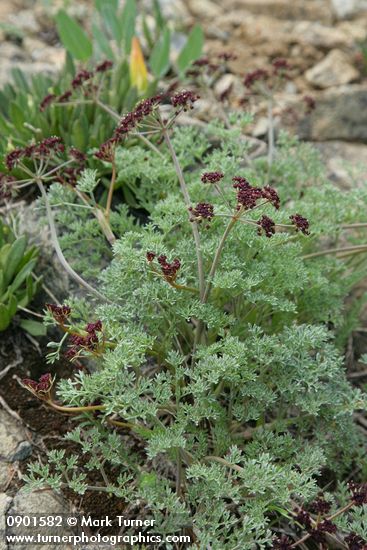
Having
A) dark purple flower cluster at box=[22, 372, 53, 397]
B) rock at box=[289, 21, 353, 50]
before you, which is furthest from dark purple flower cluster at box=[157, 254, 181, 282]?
rock at box=[289, 21, 353, 50]

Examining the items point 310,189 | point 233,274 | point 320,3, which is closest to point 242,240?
point 233,274

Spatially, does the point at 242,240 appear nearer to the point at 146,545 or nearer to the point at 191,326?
the point at 191,326

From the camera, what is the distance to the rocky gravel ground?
5242mm

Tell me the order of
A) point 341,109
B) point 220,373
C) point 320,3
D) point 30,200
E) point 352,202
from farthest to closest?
1. point 320,3
2. point 341,109
3. point 30,200
4. point 352,202
5. point 220,373

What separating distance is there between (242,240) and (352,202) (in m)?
0.91

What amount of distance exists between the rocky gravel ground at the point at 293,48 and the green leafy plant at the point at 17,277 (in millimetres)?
1919

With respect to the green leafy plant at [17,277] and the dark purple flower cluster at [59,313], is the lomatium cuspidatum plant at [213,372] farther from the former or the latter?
the green leafy plant at [17,277]

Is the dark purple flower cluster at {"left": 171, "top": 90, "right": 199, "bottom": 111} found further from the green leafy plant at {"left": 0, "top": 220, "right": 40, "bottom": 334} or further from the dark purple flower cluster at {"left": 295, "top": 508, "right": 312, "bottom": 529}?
the dark purple flower cluster at {"left": 295, "top": 508, "right": 312, "bottom": 529}

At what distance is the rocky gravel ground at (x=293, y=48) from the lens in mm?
5242

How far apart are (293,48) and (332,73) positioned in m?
0.54

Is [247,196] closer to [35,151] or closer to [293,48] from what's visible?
[35,151]

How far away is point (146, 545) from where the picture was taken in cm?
264

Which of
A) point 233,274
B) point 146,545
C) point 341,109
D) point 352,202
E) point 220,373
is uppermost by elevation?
point 233,274

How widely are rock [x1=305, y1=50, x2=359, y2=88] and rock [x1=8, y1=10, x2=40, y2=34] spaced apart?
9.55ft
